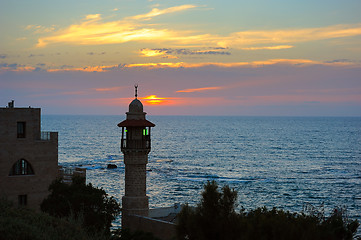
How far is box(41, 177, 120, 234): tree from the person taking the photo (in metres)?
32.0

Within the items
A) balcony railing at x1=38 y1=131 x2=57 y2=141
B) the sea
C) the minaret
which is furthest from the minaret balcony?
the sea

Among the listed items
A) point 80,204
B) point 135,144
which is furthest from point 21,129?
point 135,144

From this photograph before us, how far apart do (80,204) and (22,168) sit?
21.6 ft

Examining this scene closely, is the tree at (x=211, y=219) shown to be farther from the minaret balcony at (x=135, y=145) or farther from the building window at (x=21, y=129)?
the building window at (x=21, y=129)

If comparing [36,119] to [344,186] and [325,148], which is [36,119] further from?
[325,148]

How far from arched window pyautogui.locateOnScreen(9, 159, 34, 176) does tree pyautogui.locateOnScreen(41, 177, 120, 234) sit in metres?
2.77

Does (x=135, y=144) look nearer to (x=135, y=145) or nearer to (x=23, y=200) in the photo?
(x=135, y=145)

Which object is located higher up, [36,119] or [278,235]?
[36,119]

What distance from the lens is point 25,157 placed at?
3531 centimetres

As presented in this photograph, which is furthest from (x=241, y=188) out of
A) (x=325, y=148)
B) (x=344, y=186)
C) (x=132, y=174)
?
(x=325, y=148)

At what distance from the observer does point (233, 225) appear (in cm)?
1930

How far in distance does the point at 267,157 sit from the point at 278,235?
111 m

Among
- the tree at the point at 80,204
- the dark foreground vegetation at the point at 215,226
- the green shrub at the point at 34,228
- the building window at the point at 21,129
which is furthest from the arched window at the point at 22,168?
the green shrub at the point at 34,228

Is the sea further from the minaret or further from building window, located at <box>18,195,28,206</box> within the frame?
building window, located at <box>18,195,28,206</box>
